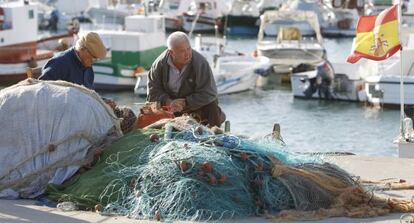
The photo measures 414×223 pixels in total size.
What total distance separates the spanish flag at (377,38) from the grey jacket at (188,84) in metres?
4.75

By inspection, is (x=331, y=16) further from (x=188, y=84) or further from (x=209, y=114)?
(x=188, y=84)

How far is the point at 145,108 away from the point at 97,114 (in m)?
0.88

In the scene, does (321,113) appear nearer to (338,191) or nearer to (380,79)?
(380,79)

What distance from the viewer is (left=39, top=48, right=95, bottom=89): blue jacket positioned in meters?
9.13

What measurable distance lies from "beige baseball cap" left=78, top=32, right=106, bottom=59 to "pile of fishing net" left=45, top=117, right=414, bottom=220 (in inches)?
50.8

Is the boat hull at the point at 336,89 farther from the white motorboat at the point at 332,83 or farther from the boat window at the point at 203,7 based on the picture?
the boat window at the point at 203,7

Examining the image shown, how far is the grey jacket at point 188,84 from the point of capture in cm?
973

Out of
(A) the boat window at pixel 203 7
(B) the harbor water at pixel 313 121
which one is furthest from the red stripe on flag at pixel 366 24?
(A) the boat window at pixel 203 7

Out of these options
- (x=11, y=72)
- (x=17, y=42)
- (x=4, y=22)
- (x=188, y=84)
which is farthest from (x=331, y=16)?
(x=188, y=84)

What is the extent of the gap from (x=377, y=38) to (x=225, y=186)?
736 centimetres

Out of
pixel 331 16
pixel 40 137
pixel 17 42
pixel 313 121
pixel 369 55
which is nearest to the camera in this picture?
pixel 40 137

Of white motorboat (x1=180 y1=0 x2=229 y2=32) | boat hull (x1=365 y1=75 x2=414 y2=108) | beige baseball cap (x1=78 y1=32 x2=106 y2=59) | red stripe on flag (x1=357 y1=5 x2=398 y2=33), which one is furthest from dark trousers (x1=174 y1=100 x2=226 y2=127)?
white motorboat (x1=180 y1=0 x2=229 y2=32)

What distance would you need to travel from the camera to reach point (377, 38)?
14414 millimetres

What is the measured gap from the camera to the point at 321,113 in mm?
33344
